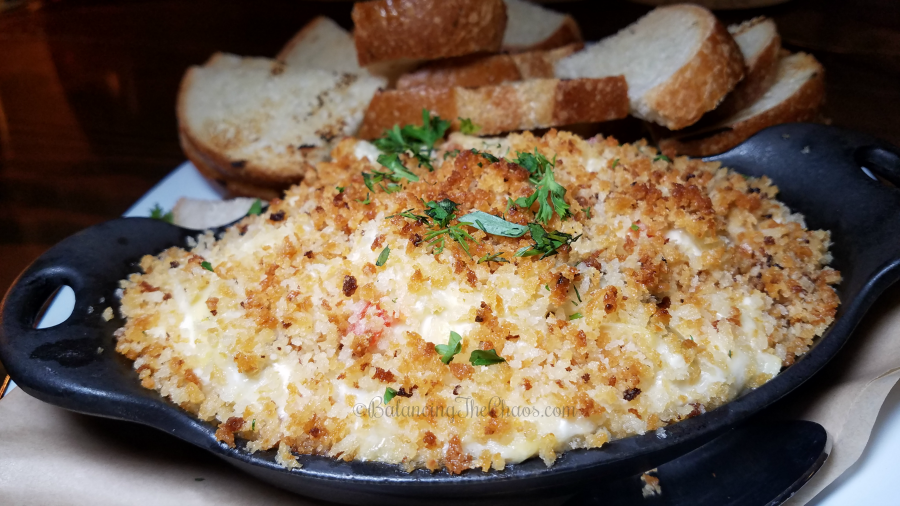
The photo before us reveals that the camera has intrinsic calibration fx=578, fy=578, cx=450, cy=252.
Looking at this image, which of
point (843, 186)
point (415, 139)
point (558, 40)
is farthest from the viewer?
point (558, 40)

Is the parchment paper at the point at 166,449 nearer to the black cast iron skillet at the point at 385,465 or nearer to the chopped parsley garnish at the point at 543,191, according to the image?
the black cast iron skillet at the point at 385,465

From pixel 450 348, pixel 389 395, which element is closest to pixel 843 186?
pixel 450 348

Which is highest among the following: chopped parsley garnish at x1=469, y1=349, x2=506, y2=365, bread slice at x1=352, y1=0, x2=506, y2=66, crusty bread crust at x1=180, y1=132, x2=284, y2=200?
bread slice at x1=352, y1=0, x2=506, y2=66

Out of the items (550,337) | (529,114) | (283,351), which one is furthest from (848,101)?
(283,351)

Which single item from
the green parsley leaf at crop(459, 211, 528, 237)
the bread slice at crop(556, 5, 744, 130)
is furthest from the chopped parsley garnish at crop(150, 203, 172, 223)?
the bread slice at crop(556, 5, 744, 130)

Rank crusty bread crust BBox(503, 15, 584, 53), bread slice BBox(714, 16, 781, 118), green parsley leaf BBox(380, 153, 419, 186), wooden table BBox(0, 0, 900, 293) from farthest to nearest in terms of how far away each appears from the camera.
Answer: crusty bread crust BBox(503, 15, 584, 53), wooden table BBox(0, 0, 900, 293), bread slice BBox(714, 16, 781, 118), green parsley leaf BBox(380, 153, 419, 186)

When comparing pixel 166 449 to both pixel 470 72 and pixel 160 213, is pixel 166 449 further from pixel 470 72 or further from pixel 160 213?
pixel 470 72

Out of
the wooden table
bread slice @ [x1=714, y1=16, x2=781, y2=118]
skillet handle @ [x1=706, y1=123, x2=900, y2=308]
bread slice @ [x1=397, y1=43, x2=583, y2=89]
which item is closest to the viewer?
skillet handle @ [x1=706, y1=123, x2=900, y2=308]

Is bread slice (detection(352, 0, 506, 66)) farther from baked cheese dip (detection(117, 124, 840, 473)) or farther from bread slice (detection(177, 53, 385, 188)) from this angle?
baked cheese dip (detection(117, 124, 840, 473))
